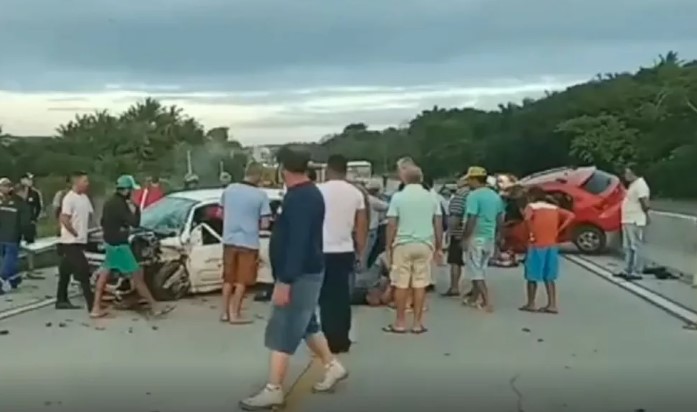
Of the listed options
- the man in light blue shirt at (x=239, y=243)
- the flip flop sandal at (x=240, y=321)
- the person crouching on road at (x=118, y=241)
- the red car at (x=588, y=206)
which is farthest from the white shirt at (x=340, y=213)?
the red car at (x=588, y=206)

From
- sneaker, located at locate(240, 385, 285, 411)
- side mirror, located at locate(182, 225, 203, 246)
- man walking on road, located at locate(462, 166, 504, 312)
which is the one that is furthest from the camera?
side mirror, located at locate(182, 225, 203, 246)

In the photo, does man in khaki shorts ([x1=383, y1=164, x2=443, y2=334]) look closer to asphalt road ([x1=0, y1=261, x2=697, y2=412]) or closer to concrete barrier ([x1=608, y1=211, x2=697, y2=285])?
asphalt road ([x1=0, y1=261, x2=697, y2=412])

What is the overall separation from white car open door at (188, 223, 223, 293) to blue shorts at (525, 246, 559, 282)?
4108 millimetres

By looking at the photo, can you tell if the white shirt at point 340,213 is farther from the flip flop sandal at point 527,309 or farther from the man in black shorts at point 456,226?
the man in black shorts at point 456,226

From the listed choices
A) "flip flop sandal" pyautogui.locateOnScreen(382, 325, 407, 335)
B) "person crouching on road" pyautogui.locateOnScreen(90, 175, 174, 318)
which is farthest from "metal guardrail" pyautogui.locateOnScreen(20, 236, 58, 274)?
"flip flop sandal" pyautogui.locateOnScreen(382, 325, 407, 335)

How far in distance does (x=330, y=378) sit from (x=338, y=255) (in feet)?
6.66

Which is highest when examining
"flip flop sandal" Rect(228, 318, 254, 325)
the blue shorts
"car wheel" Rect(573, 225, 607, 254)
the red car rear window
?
the red car rear window

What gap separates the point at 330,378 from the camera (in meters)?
9.02

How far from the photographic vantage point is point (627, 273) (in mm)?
19344

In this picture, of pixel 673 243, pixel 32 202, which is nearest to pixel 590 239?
pixel 673 243

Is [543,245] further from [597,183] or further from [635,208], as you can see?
[597,183]

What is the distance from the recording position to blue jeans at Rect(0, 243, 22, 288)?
1702 cm

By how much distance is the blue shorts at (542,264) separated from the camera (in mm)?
14539

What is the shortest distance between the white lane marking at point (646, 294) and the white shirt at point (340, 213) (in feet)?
15.9
